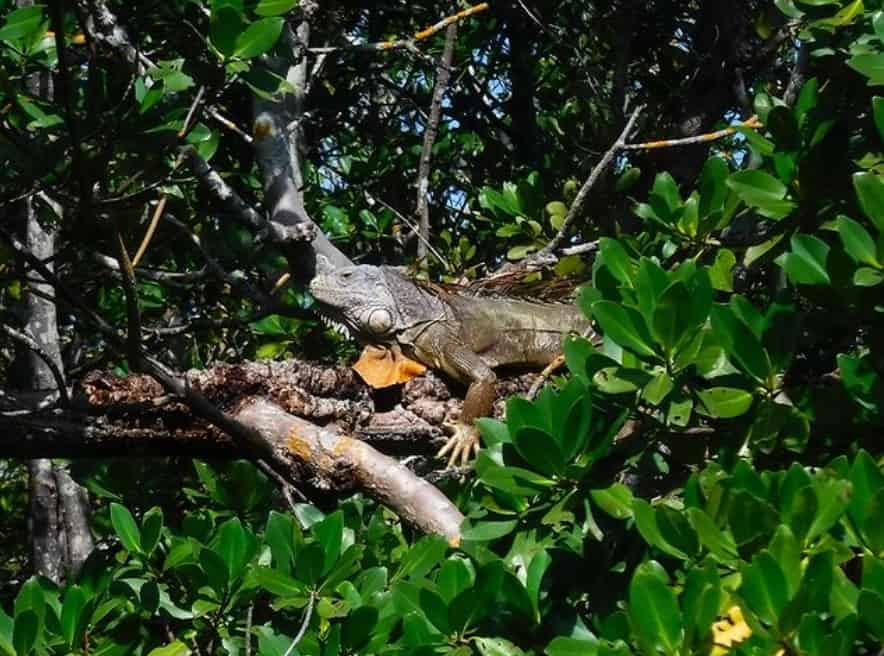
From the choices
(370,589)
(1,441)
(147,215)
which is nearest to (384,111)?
(147,215)

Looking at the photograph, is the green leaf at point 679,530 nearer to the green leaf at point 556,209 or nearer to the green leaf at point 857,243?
the green leaf at point 857,243

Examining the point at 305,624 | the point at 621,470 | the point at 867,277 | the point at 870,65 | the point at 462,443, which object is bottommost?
the point at 462,443

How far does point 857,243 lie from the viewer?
5.81 ft

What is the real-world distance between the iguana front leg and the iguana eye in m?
0.38

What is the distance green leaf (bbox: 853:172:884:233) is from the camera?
177 cm

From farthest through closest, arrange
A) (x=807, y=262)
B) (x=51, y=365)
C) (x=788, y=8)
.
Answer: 1. (x=788, y=8)
2. (x=51, y=365)
3. (x=807, y=262)

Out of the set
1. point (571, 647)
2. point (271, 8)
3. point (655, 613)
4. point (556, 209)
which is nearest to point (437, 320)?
point (556, 209)

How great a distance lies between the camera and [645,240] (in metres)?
2.91

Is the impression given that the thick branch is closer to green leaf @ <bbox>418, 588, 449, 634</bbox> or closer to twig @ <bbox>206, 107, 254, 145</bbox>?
green leaf @ <bbox>418, 588, 449, 634</bbox>

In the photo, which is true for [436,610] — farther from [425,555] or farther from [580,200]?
[580,200]

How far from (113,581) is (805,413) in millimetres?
1349

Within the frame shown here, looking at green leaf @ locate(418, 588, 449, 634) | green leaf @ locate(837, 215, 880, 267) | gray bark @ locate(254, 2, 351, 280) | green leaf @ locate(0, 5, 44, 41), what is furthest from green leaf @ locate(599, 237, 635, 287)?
gray bark @ locate(254, 2, 351, 280)

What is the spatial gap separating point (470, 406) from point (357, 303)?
0.87m

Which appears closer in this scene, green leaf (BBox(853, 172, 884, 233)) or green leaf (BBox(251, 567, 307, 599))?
green leaf (BBox(853, 172, 884, 233))
